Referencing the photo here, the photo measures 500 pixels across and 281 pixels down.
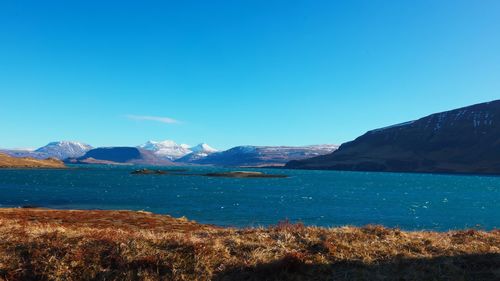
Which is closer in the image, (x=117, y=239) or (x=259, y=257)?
(x=259, y=257)

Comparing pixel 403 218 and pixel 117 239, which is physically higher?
pixel 117 239

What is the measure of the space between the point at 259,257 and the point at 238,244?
1444 millimetres

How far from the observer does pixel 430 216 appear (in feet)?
263

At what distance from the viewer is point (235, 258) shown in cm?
1423

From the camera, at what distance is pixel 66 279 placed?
42.1 feet

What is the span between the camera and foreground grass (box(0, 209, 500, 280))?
43.3ft

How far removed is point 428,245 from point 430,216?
70.4m

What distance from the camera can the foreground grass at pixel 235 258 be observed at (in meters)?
13.2

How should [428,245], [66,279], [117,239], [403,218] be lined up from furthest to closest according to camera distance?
[403,218], [428,245], [117,239], [66,279]

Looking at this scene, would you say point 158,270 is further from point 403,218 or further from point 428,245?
point 403,218

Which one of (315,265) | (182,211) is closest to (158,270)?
(315,265)

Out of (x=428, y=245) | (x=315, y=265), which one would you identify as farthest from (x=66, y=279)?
(x=428, y=245)

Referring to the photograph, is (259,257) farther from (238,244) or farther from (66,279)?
(66,279)

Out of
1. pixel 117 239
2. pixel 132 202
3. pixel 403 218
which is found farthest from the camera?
pixel 132 202
